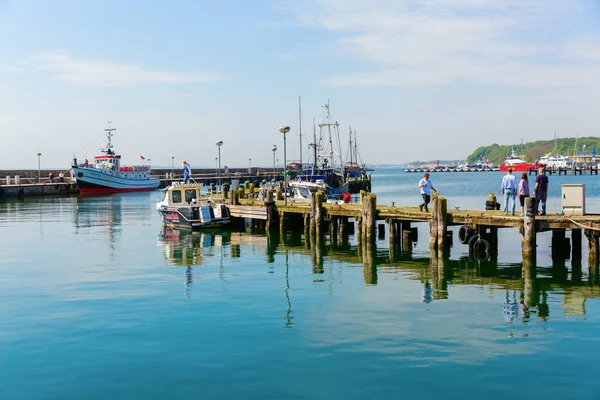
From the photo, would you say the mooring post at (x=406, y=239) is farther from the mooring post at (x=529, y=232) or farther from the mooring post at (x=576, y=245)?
the mooring post at (x=576, y=245)

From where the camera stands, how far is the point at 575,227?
77.4ft

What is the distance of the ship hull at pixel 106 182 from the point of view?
293 feet

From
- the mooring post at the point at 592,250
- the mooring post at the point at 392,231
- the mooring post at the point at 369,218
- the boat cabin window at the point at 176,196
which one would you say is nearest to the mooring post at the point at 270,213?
the boat cabin window at the point at 176,196

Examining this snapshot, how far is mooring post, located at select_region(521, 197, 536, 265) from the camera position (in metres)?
23.9

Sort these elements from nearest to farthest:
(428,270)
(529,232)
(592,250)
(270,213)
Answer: (592,250) → (529,232) → (428,270) → (270,213)

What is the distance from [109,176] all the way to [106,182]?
1.11 meters

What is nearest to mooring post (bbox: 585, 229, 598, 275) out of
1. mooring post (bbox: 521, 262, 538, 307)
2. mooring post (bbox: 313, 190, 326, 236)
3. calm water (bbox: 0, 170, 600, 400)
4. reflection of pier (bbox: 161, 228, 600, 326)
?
reflection of pier (bbox: 161, 228, 600, 326)

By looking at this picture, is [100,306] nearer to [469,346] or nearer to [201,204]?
[469,346]

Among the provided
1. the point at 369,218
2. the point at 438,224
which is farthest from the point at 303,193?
the point at 438,224

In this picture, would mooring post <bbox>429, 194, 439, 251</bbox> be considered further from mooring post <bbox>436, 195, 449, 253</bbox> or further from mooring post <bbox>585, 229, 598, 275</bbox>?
mooring post <bbox>585, 229, 598, 275</bbox>

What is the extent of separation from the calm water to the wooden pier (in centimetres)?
92

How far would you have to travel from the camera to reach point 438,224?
89.8 ft

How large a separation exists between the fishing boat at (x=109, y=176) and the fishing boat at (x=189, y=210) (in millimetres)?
50924

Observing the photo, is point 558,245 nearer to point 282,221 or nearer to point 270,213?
point 282,221
